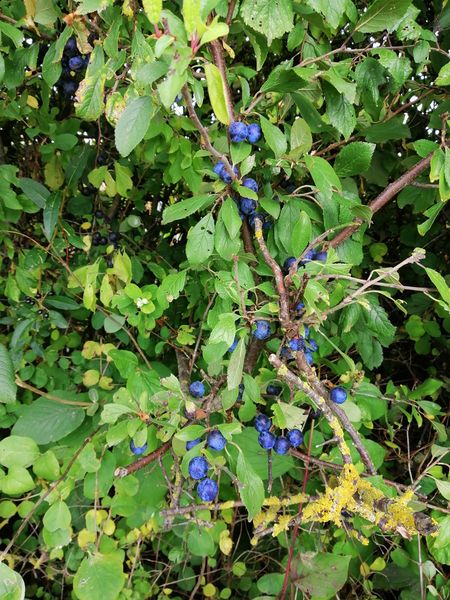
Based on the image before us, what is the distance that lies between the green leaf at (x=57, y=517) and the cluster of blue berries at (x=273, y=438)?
0.36 metres

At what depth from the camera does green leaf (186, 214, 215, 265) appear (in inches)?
29.7

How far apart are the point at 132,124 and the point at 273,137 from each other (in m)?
0.25

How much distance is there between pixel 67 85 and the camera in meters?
1.12

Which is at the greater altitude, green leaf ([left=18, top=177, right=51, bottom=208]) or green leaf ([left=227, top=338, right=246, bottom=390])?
green leaf ([left=18, top=177, right=51, bottom=208])

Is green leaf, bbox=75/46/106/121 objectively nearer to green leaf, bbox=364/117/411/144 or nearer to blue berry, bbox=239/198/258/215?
blue berry, bbox=239/198/258/215

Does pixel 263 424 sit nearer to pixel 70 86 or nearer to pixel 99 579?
pixel 99 579

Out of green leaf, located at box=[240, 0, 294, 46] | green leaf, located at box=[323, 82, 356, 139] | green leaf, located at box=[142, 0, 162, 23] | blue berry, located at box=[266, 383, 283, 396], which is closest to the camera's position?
green leaf, located at box=[142, 0, 162, 23]

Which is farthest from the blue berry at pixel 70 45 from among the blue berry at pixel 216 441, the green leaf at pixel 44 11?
the blue berry at pixel 216 441

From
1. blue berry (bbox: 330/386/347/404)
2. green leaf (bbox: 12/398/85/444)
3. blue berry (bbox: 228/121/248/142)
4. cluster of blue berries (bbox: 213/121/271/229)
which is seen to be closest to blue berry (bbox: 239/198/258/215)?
cluster of blue berries (bbox: 213/121/271/229)

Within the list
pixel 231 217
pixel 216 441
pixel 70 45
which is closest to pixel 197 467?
pixel 216 441

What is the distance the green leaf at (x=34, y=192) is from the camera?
3.92 feet

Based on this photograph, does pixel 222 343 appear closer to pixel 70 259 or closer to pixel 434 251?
pixel 70 259

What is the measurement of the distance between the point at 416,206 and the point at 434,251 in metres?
0.47

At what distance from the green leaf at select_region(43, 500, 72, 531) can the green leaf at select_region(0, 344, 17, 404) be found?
20 centimetres
